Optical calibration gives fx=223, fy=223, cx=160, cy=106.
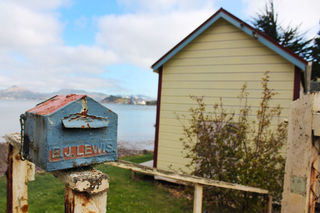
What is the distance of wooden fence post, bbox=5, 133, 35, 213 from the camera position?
1.54 metres

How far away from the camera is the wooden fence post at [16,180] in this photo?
154cm

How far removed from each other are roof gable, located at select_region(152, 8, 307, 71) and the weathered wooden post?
14.8 ft

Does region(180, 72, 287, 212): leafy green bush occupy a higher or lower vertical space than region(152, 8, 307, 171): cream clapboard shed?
lower

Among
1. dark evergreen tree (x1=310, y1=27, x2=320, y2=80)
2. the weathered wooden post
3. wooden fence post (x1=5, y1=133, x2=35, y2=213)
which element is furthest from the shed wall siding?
dark evergreen tree (x1=310, y1=27, x2=320, y2=80)

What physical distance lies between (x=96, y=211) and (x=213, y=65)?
20.3 ft

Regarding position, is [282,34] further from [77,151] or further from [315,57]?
[77,151]

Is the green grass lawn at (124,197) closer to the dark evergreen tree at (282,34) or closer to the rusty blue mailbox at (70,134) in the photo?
the rusty blue mailbox at (70,134)

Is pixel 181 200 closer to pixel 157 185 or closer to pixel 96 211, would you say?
pixel 157 185

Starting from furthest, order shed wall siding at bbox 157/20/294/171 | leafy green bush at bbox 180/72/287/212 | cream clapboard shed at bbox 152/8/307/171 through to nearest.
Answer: shed wall siding at bbox 157/20/294/171 < cream clapboard shed at bbox 152/8/307/171 < leafy green bush at bbox 180/72/287/212

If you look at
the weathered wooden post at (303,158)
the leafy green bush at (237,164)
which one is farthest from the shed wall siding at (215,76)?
the weathered wooden post at (303,158)

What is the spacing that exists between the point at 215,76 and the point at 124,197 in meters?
4.28

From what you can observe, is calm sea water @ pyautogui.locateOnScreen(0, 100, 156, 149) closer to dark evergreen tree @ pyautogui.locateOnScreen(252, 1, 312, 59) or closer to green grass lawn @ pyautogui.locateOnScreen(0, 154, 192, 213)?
green grass lawn @ pyautogui.locateOnScreen(0, 154, 192, 213)

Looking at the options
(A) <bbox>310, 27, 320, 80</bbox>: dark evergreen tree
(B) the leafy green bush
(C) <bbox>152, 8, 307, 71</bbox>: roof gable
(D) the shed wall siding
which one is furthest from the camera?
(A) <bbox>310, 27, 320, 80</bbox>: dark evergreen tree

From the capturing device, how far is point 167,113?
7.23 metres
